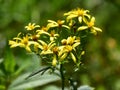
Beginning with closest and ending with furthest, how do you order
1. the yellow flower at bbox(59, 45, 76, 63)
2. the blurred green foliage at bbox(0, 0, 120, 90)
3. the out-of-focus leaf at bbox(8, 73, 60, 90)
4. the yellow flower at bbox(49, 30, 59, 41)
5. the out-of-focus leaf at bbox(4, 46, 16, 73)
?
the yellow flower at bbox(59, 45, 76, 63), the yellow flower at bbox(49, 30, 59, 41), the out-of-focus leaf at bbox(8, 73, 60, 90), the out-of-focus leaf at bbox(4, 46, 16, 73), the blurred green foliage at bbox(0, 0, 120, 90)

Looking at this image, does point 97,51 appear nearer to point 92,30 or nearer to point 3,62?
point 3,62

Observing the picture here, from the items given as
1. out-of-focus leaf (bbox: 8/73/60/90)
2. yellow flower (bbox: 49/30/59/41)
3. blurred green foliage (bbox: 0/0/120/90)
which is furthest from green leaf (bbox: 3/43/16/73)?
blurred green foliage (bbox: 0/0/120/90)

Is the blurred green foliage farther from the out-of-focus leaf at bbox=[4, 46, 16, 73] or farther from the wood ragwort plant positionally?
the wood ragwort plant

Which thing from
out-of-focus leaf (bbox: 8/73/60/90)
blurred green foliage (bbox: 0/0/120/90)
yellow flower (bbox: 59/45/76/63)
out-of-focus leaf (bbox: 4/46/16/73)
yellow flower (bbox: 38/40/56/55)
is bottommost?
yellow flower (bbox: 59/45/76/63)

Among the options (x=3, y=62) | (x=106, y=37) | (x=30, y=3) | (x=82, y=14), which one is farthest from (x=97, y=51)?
(x=82, y=14)

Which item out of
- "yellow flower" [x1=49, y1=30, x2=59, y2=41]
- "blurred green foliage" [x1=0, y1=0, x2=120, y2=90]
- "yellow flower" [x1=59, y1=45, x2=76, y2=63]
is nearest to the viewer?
"yellow flower" [x1=59, y1=45, x2=76, y2=63]

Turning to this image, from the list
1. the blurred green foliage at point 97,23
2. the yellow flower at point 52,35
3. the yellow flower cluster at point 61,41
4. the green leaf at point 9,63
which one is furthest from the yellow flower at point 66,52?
the blurred green foliage at point 97,23

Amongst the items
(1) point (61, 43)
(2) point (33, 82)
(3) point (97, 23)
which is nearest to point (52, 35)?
(1) point (61, 43)

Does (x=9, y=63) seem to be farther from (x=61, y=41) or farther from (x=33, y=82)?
(x=61, y=41)

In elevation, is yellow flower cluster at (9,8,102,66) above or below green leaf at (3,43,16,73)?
below
